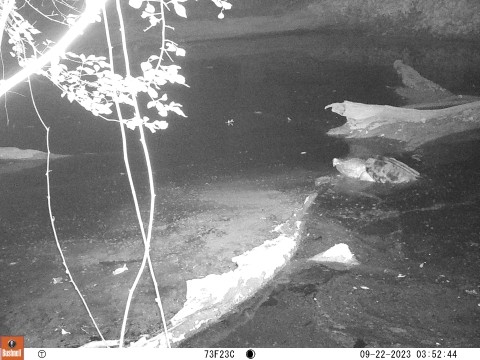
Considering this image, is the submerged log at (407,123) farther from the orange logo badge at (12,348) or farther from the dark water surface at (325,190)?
the orange logo badge at (12,348)

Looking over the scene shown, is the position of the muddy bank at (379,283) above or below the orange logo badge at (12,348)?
below

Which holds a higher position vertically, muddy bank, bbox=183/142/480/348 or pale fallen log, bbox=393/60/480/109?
pale fallen log, bbox=393/60/480/109

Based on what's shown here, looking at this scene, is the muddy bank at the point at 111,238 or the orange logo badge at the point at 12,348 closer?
the orange logo badge at the point at 12,348

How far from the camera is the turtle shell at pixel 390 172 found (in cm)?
657

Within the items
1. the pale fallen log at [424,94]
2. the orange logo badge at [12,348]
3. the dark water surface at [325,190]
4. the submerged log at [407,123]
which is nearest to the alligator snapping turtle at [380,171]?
the dark water surface at [325,190]

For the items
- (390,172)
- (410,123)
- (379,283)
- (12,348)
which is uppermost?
(12,348)

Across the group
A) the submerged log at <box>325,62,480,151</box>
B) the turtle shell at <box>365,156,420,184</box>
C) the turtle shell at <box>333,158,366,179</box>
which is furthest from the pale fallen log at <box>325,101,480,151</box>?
the turtle shell at <box>333,158,366,179</box>

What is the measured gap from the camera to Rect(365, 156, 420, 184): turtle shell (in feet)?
21.5

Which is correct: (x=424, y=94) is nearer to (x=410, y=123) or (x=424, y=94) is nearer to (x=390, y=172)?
(x=410, y=123)

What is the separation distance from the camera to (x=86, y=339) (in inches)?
147

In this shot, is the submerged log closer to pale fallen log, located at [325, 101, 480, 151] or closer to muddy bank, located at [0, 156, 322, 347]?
pale fallen log, located at [325, 101, 480, 151]

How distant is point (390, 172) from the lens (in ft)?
21.6

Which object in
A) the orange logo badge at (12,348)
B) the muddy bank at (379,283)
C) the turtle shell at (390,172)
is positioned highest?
the orange logo badge at (12,348)

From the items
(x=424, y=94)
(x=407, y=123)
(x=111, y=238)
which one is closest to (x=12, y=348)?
(x=111, y=238)
